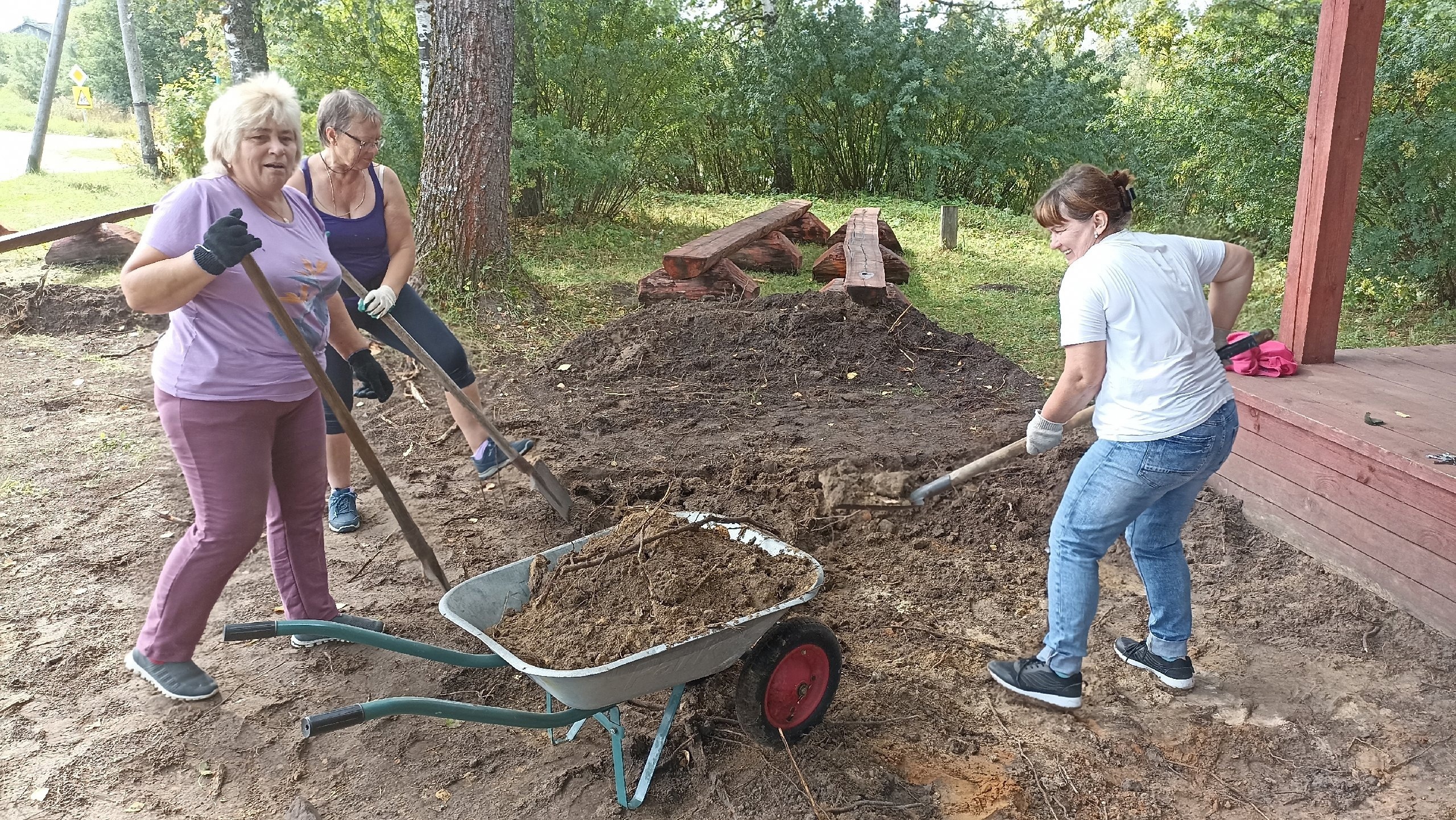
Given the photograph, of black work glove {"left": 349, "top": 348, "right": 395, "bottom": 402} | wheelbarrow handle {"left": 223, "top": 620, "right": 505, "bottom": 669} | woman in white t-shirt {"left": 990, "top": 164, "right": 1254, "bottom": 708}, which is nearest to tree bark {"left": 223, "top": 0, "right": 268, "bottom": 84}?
black work glove {"left": 349, "top": 348, "right": 395, "bottom": 402}

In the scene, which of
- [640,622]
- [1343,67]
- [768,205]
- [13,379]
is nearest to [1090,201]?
[640,622]

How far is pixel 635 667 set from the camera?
7.57ft

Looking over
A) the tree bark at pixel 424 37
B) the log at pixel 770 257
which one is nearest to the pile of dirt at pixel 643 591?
the tree bark at pixel 424 37

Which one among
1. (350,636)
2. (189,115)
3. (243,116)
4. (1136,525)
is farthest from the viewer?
(189,115)

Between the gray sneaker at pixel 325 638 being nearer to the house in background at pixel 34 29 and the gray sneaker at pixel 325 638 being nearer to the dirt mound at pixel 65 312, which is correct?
the dirt mound at pixel 65 312

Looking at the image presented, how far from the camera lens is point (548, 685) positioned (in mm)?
2342

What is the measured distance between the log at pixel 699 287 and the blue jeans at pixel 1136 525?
17.1 ft

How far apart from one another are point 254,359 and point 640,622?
1.33m

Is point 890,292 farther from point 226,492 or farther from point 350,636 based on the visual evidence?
point 350,636

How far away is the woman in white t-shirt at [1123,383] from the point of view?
265 centimetres

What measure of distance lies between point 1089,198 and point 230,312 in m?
2.41

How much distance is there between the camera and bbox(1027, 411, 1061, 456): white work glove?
2.95 meters

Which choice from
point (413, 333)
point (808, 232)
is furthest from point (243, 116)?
point (808, 232)

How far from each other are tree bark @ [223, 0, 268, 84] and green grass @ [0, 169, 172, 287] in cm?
215
